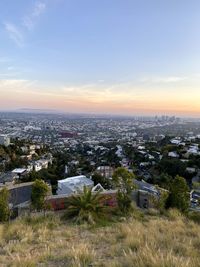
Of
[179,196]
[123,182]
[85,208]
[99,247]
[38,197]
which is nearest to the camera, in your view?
[99,247]

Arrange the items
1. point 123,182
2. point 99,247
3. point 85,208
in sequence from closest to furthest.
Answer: point 99,247 → point 85,208 → point 123,182

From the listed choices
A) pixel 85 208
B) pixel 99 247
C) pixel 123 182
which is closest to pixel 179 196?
pixel 123 182

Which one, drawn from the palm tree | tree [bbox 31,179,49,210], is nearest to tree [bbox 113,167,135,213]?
the palm tree

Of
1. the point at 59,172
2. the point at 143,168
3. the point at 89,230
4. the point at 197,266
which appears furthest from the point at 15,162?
the point at 197,266

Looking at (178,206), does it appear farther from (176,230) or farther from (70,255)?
(70,255)

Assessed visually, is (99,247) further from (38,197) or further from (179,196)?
(179,196)

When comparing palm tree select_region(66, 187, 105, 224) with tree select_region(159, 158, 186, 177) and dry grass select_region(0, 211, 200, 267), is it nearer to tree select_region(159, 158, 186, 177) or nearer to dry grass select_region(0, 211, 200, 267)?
dry grass select_region(0, 211, 200, 267)

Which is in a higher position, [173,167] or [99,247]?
[99,247]
